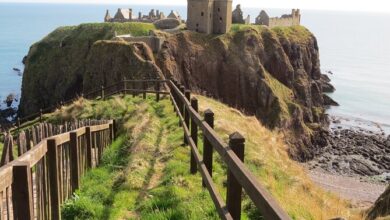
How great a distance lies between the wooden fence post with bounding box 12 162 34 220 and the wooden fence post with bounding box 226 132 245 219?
8.38 ft

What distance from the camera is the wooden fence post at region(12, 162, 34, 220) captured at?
17.1 feet

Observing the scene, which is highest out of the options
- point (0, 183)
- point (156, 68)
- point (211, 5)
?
point (211, 5)

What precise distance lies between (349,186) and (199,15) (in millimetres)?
36481

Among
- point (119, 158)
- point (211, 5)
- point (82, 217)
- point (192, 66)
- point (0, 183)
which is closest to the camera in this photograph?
point (0, 183)

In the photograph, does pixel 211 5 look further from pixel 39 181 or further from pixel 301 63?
pixel 39 181

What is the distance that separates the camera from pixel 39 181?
6.67 m

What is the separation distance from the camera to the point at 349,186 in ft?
149

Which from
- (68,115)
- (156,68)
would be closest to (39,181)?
(68,115)

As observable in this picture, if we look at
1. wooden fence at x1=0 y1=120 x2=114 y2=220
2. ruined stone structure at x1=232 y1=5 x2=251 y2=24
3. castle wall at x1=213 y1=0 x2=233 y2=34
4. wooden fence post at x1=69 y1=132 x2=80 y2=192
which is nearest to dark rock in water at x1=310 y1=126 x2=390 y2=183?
castle wall at x1=213 y1=0 x2=233 y2=34

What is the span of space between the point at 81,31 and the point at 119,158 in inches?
2467

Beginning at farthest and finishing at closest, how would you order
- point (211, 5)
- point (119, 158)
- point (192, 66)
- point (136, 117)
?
1. point (211, 5)
2. point (192, 66)
3. point (136, 117)
4. point (119, 158)

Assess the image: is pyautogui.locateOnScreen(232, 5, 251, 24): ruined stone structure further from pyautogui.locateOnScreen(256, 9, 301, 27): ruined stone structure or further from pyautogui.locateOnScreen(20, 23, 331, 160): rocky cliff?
pyautogui.locateOnScreen(20, 23, 331, 160): rocky cliff

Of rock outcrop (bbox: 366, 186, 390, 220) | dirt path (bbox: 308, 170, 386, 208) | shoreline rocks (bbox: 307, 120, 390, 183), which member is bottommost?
shoreline rocks (bbox: 307, 120, 390, 183)

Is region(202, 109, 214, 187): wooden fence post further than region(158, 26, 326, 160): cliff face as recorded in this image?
No
